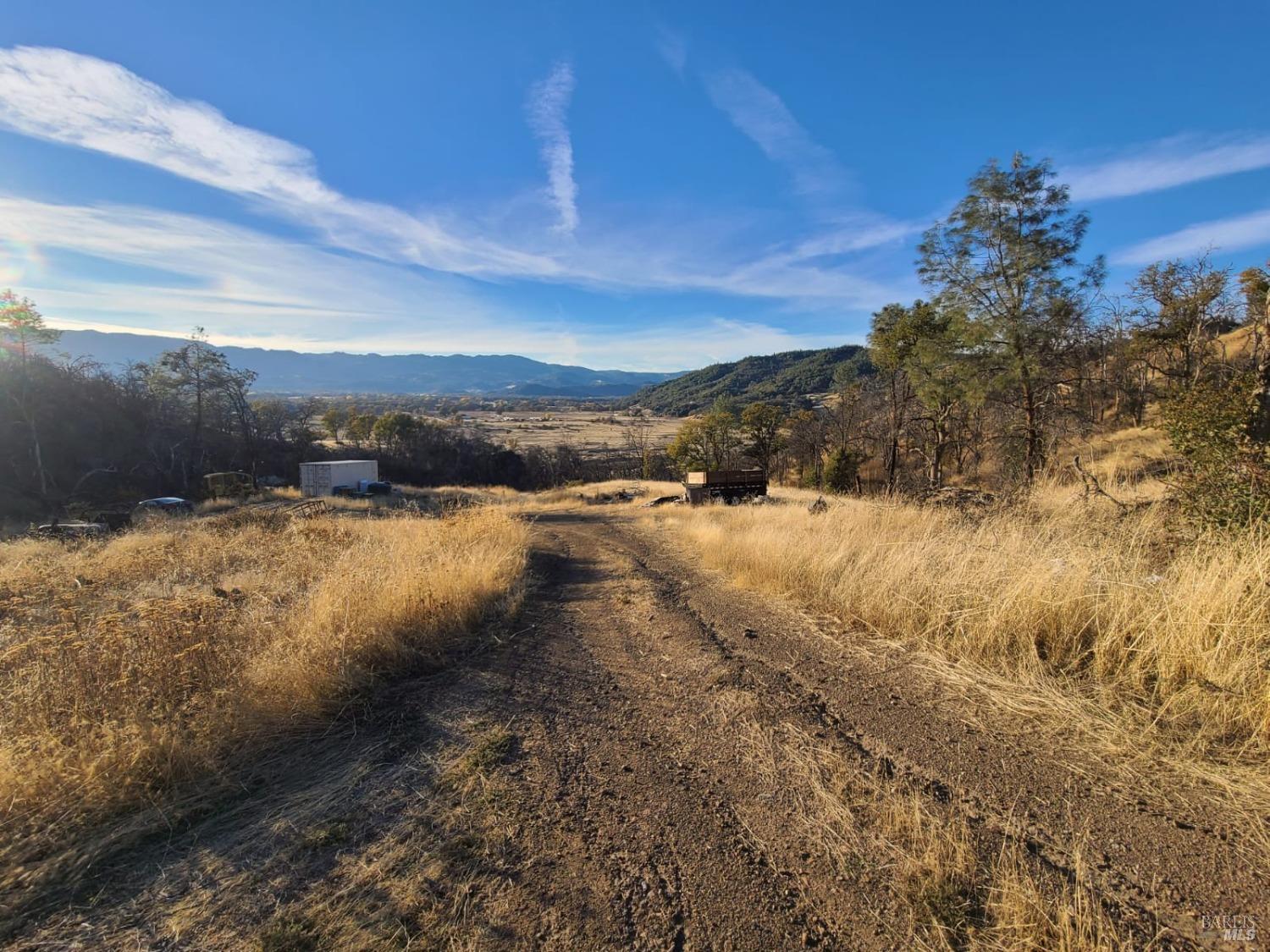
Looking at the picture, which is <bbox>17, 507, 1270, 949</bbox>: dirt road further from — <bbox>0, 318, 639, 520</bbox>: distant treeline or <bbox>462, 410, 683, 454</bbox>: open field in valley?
<bbox>462, 410, 683, 454</bbox>: open field in valley

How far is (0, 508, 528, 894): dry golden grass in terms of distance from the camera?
102 inches

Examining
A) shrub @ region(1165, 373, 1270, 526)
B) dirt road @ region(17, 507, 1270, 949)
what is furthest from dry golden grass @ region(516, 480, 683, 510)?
dirt road @ region(17, 507, 1270, 949)

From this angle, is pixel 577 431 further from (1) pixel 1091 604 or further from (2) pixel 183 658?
(1) pixel 1091 604

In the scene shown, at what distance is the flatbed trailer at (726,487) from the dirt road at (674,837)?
14089 millimetres

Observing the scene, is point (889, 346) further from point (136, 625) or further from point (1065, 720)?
point (136, 625)

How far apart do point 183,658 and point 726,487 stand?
15734 millimetres

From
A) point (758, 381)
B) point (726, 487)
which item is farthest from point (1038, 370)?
point (758, 381)

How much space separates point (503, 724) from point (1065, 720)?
10.7 ft

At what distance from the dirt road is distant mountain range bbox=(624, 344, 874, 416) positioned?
81382mm

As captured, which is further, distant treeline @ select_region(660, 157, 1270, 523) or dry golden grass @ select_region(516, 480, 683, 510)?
dry golden grass @ select_region(516, 480, 683, 510)

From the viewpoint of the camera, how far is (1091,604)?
353cm

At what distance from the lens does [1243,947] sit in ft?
5.11

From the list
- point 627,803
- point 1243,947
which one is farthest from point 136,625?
point 1243,947

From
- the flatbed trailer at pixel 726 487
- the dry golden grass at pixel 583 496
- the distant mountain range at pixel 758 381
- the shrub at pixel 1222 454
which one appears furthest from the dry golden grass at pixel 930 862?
the distant mountain range at pixel 758 381
